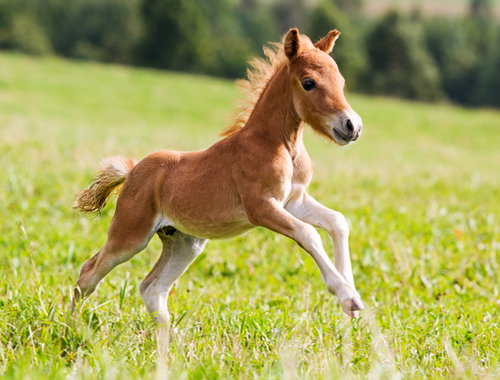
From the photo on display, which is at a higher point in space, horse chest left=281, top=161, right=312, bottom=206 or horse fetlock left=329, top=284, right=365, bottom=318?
horse chest left=281, top=161, right=312, bottom=206

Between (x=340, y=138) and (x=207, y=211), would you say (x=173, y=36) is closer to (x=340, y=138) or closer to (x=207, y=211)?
(x=207, y=211)

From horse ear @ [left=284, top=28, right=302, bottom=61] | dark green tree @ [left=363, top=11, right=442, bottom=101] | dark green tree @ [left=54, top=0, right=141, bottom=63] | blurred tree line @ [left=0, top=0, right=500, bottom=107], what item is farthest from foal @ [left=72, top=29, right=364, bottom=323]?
dark green tree @ [left=54, top=0, right=141, bottom=63]

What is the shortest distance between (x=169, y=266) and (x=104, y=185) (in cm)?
73

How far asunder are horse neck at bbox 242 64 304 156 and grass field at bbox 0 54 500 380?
196 millimetres

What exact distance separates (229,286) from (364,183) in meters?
6.54

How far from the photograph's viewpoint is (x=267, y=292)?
4.96 m

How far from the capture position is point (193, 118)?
28.9m

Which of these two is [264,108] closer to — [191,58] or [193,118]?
[193,118]

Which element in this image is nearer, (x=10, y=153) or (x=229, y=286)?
(x=229, y=286)

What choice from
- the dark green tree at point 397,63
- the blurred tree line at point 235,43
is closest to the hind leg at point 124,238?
the blurred tree line at point 235,43

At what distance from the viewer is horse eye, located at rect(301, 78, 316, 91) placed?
294cm

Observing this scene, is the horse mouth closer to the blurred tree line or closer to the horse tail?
the horse tail

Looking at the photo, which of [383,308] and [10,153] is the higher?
[383,308]

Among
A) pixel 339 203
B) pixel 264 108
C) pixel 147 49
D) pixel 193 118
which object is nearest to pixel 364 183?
pixel 339 203
